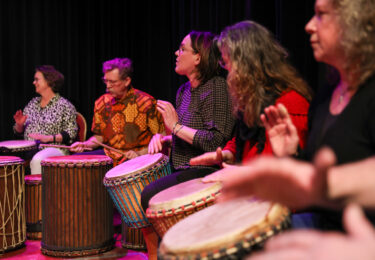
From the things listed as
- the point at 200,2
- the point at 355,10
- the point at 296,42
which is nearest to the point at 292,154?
the point at 355,10

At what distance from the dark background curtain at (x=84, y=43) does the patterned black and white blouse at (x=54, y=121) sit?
0.48m

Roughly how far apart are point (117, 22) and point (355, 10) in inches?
180

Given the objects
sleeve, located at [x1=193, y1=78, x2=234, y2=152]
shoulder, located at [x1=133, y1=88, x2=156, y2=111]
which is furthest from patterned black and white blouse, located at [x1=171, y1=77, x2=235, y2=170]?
shoulder, located at [x1=133, y1=88, x2=156, y2=111]

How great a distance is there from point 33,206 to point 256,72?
291cm

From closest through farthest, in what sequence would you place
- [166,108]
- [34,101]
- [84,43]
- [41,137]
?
[166,108], [41,137], [34,101], [84,43]

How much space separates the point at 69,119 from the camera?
15.7 feet

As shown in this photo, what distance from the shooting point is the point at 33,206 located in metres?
4.12

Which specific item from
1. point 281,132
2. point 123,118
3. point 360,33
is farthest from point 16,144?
point 360,33

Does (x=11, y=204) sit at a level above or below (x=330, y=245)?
below

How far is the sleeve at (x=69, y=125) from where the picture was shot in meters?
4.68

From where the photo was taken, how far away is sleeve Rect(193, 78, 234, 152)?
2.68m

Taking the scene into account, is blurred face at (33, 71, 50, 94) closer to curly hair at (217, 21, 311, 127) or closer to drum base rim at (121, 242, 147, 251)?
A: drum base rim at (121, 242, 147, 251)

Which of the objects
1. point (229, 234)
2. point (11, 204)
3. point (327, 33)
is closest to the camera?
point (229, 234)

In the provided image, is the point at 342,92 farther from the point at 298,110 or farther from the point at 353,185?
the point at 353,185
